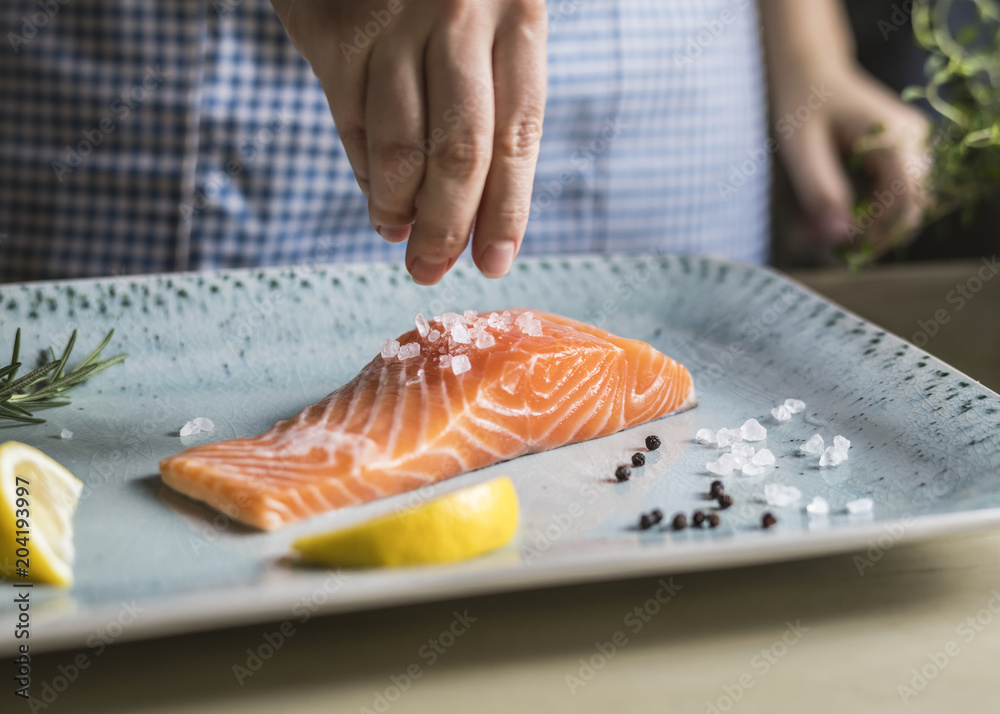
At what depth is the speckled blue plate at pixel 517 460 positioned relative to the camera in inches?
40.2

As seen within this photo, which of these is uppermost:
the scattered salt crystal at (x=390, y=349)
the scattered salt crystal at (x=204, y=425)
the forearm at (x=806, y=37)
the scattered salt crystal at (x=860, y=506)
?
the forearm at (x=806, y=37)

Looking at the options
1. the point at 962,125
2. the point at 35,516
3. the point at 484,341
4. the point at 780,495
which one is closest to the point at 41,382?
the point at 35,516

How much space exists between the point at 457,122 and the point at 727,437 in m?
0.64

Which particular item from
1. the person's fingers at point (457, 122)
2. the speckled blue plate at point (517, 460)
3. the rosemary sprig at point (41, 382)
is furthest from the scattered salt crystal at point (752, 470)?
the rosemary sprig at point (41, 382)

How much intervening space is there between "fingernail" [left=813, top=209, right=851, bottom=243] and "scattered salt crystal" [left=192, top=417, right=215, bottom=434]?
6.72 ft

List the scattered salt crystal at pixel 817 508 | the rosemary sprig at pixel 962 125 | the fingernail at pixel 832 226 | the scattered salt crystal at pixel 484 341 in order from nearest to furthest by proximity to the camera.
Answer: the scattered salt crystal at pixel 817 508 < the scattered salt crystal at pixel 484 341 < the rosemary sprig at pixel 962 125 < the fingernail at pixel 832 226

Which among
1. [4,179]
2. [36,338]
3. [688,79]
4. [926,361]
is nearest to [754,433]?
[926,361]

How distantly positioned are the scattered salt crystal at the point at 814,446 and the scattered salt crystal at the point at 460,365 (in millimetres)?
542

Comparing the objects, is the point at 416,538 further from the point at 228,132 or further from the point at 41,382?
the point at 228,132

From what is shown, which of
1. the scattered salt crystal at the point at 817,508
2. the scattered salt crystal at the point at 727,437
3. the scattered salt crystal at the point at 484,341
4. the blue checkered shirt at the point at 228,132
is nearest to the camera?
the scattered salt crystal at the point at 817,508

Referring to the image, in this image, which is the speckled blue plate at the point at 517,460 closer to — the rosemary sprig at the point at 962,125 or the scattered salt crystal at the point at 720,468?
the scattered salt crystal at the point at 720,468

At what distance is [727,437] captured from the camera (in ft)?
4.76

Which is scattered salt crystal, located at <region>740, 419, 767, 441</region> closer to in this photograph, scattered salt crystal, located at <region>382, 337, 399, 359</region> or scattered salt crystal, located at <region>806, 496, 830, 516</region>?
scattered salt crystal, located at <region>806, 496, 830, 516</region>

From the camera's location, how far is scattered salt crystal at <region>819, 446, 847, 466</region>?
1.36 m
